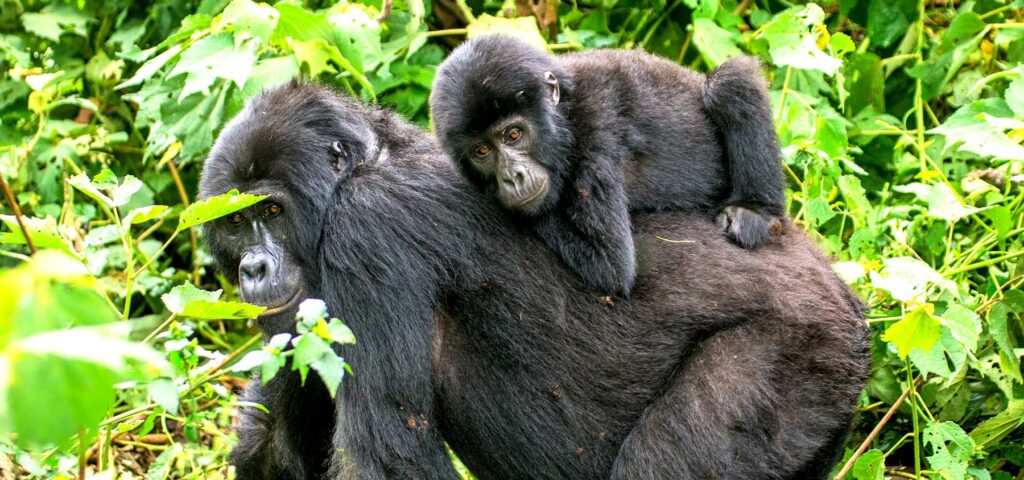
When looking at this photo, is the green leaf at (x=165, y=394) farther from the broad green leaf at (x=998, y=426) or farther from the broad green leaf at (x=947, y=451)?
the broad green leaf at (x=998, y=426)

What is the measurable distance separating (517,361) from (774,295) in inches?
31.7

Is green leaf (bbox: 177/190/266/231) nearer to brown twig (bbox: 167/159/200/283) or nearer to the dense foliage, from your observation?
the dense foliage

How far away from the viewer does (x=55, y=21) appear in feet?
18.7

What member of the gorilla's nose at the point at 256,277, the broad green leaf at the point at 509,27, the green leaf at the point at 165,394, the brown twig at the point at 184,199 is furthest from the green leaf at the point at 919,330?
the brown twig at the point at 184,199

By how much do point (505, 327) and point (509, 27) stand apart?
1.95 metres

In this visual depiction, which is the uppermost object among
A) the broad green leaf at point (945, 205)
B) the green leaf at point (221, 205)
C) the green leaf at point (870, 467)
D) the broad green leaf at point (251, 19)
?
the green leaf at point (221, 205)

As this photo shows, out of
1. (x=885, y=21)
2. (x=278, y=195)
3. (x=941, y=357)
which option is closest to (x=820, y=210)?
(x=941, y=357)

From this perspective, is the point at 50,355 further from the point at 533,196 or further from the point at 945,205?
the point at 945,205

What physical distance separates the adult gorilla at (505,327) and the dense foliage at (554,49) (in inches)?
10.4

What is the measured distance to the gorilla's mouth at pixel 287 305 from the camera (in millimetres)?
3172

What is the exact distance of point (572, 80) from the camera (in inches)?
152

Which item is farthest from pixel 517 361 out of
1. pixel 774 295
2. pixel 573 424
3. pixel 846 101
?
pixel 846 101

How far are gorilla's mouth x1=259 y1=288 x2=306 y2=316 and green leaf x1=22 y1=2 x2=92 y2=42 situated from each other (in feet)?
10.3

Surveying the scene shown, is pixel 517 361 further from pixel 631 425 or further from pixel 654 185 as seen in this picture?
pixel 654 185
